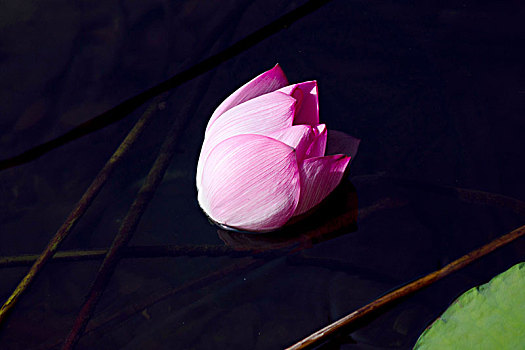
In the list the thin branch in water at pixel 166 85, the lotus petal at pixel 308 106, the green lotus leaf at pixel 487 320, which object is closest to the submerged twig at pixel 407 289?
the green lotus leaf at pixel 487 320

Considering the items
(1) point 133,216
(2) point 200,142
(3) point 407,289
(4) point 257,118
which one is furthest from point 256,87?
(3) point 407,289

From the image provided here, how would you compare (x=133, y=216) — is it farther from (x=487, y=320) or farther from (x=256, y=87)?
(x=487, y=320)

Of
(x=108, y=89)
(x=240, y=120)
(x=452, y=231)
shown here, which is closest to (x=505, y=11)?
(x=452, y=231)

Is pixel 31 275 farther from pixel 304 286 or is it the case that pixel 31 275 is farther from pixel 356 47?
pixel 356 47

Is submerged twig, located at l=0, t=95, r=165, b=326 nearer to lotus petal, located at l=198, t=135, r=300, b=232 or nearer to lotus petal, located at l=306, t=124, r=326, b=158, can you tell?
lotus petal, located at l=198, t=135, r=300, b=232

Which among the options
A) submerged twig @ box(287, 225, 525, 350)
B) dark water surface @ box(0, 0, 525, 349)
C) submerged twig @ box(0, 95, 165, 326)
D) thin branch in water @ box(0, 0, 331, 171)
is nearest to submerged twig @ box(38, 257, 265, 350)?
dark water surface @ box(0, 0, 525, 349)
